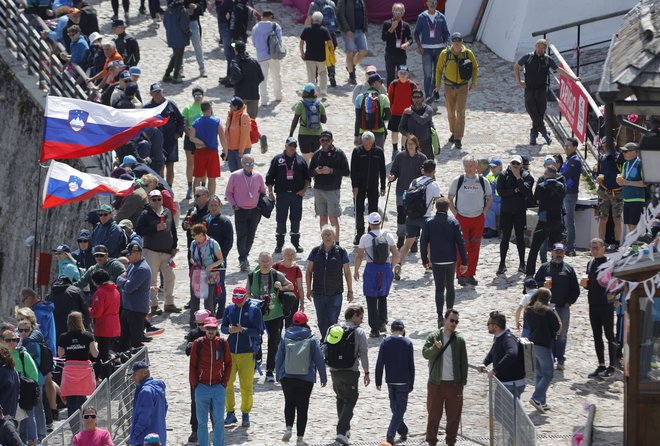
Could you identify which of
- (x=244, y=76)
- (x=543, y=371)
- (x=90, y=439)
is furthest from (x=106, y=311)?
(x=244, y=76)

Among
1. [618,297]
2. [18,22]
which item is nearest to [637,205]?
[618,297]

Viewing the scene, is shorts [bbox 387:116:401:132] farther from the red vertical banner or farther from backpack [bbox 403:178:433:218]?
backpack [bbox 403:178:433:218]

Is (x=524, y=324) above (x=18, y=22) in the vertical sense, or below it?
below

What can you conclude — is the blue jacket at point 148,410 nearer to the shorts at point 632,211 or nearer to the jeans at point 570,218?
the shorts at point 632,211

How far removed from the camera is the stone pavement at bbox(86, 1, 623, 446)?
17.9 metres

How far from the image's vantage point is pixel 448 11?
109 ft

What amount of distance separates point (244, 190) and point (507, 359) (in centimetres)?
649

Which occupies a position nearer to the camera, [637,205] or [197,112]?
[637,205]

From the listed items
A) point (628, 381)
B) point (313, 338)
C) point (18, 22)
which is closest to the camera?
point (628, 381)

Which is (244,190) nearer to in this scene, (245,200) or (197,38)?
(245,200)

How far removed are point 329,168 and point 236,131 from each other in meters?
2.85

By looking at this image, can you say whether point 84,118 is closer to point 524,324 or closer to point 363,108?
point 363,108

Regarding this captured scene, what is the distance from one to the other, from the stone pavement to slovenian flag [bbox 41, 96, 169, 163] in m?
2.29

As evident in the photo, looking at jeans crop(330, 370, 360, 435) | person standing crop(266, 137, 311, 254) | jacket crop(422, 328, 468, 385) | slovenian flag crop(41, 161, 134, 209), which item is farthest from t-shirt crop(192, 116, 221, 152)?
jacket crop(422, 328, 468, 385)
